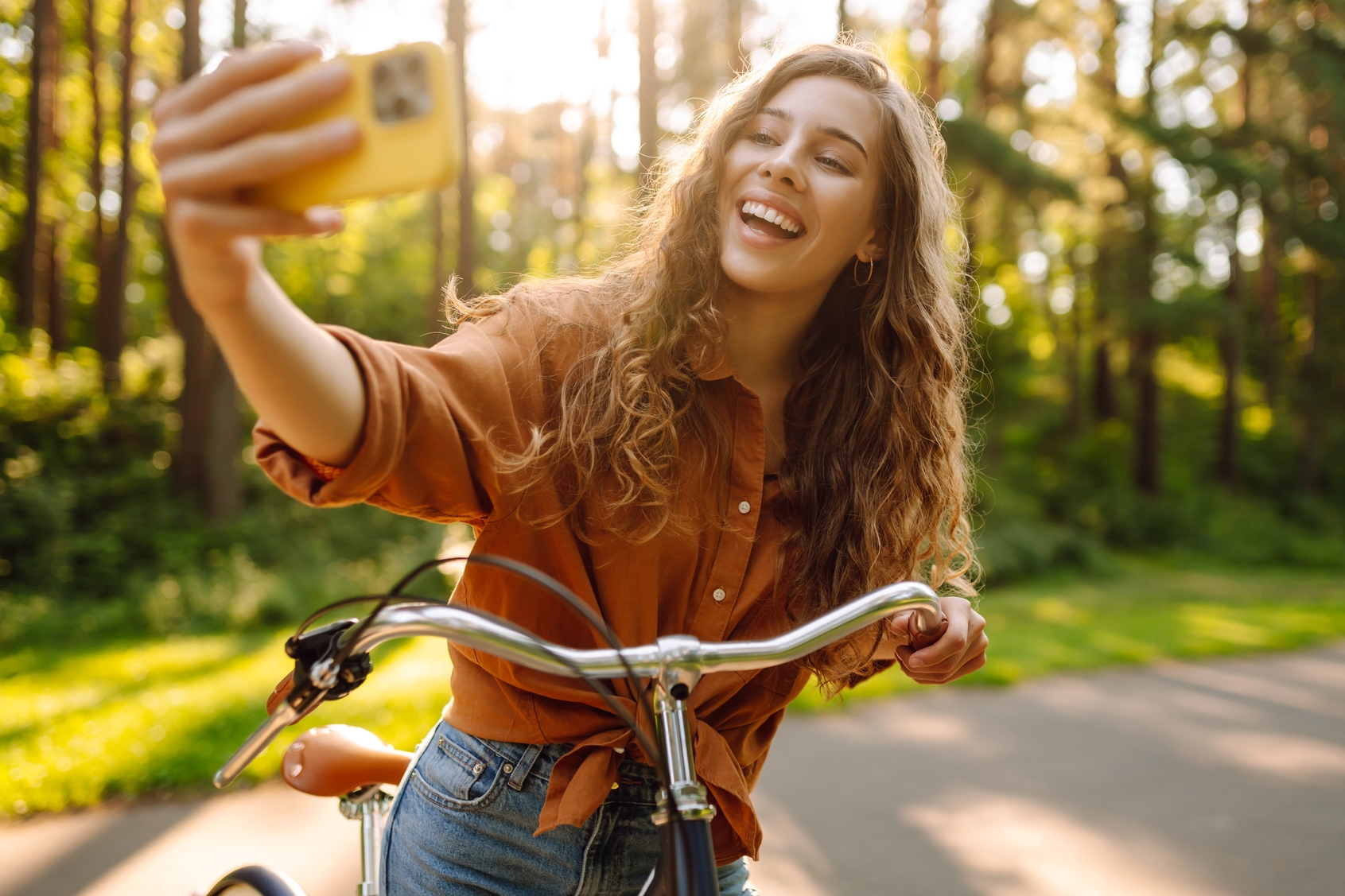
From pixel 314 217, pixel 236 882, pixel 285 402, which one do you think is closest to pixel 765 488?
pixel 285 402

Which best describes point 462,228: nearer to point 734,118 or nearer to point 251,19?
point 251,19

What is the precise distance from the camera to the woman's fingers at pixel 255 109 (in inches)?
30.1

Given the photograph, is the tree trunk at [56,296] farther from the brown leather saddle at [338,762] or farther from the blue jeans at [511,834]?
the blue jeans at [511,834]

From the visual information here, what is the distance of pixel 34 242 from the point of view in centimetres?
1263

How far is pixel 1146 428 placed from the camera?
1839 centimetres

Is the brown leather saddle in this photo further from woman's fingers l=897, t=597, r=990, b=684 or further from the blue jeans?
woman's fingers l=897, t=597, r=990, b=684

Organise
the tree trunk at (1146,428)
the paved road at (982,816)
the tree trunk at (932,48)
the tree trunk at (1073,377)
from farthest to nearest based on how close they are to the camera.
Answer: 1. the tree trunk at (1073,377)
2. the tree trunk at (1146,428)
3. the tree trunk at (932,48)
4. the paved road at (982,816)

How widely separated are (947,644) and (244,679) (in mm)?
5615

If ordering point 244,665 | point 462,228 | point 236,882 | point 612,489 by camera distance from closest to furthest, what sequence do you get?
1. point 612,489
2. point 236,882
3. point 244,665
4. point 462,228

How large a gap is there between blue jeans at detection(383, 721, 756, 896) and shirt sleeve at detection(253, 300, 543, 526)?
1.39ft

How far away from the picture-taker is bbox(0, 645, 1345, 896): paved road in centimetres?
354

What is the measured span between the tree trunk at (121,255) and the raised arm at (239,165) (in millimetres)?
13751

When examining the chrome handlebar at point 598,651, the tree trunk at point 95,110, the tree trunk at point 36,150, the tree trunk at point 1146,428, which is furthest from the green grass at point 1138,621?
the tree trunk at point 95,110

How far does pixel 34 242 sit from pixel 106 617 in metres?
7.00
